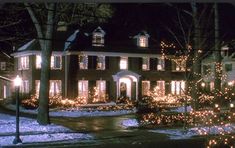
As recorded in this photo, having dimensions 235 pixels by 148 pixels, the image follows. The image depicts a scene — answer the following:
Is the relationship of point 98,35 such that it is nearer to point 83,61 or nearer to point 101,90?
point 83,61

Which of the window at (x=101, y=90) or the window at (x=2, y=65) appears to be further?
the window at (x=2, y=65)

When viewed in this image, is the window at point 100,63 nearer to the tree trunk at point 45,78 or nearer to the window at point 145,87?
the window at point 145,87

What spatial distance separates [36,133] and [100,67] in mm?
26691

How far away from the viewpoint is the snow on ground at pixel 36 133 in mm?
21373

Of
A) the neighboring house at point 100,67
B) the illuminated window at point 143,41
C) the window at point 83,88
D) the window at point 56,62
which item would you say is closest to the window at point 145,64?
the neighboring house at point 100,67

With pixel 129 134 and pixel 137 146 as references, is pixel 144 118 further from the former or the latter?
pixel 137 146

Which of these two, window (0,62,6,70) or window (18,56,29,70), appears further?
window (0,62,6,70)

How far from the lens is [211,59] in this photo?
65.8 m

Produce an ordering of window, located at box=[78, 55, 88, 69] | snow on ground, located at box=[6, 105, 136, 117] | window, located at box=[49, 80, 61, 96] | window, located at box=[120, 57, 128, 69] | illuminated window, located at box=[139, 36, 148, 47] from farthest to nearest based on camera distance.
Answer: illuminated window, located at box=[139, 36, 148, 47]
window, located at box=[120, 57, 128, 69]
window, located at box=[78, 55, 88, 69]
window, located at box=[49, 80, 61, 96]
snow on ground, located at box=[6, 105, 136, 117]

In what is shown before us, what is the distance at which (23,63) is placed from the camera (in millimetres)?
48625

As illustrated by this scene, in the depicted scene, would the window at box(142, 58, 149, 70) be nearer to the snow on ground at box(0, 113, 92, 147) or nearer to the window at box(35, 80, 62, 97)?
the window at box(35, 80, 62, 97)

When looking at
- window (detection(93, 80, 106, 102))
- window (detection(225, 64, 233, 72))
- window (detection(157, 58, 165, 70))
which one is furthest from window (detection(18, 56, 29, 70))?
window (detection(225, 64, 233, 72))

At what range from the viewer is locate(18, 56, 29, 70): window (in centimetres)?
4758

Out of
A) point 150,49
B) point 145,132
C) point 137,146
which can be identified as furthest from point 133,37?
point 137,146
